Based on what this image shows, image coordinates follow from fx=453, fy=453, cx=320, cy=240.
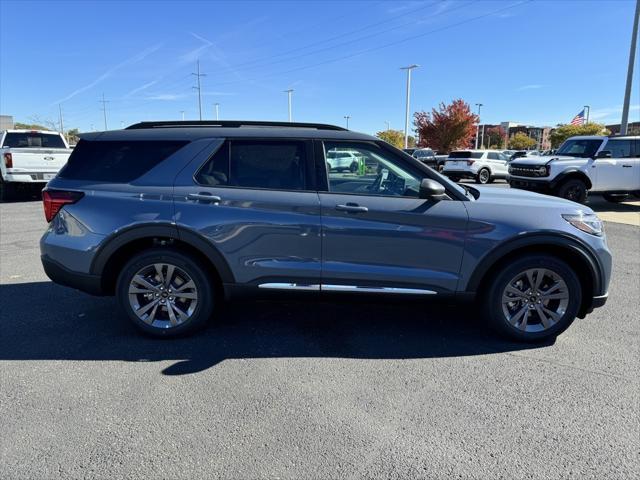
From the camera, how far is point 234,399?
298cm

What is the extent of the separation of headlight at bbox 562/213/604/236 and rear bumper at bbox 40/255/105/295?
155 inches

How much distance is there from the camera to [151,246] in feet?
12.6

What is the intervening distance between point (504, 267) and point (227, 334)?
2.42 meters

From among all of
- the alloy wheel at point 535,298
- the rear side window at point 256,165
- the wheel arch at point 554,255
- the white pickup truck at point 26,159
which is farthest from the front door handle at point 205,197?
the white pickup truck at point 26,159

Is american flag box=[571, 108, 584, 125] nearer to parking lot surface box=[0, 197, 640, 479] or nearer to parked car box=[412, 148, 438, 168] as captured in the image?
parked car box=[412, 148, 438, 168]

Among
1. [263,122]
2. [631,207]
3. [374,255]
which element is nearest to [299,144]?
[263,122]

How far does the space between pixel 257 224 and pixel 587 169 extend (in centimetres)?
1149

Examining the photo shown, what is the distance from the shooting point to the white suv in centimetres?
2309

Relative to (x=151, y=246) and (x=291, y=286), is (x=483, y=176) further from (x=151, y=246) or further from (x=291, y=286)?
(x=151, y=246)

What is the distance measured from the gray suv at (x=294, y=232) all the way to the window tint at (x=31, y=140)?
37.3 ft

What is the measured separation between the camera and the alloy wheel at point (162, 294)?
3795mm

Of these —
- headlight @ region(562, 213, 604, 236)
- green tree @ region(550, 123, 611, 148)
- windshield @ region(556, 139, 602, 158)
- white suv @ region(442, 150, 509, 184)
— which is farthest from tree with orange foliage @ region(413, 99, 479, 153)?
headlight @ region(562, 213, 604, 236)

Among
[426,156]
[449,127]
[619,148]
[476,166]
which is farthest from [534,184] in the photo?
[449,127]

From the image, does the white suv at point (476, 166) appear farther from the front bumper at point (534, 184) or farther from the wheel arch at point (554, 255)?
the wheel arch at point (554, 255)
